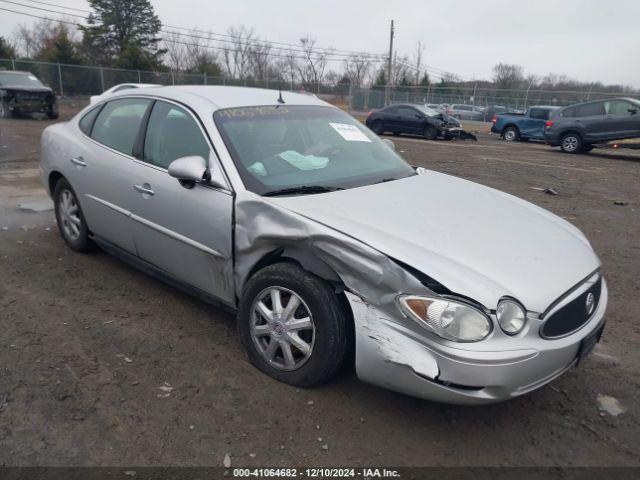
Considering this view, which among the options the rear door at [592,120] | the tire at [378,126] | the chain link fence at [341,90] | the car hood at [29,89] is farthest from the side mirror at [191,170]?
the chain link fence at [341,90]

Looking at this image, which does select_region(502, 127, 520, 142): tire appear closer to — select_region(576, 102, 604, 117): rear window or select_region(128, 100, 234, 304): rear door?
select_region(576, 102, 604, 117): rear window

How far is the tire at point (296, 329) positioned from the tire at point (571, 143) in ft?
52.4

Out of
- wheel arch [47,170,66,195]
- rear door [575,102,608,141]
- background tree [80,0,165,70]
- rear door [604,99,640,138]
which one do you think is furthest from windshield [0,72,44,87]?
background tree [80,0,165,70]

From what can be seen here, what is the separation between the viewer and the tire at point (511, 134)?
21.5 metres

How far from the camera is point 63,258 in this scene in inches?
186

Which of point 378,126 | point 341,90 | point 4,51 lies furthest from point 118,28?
point 378,126

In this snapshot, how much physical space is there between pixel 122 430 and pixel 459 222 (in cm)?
208

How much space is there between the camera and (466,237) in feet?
8.69

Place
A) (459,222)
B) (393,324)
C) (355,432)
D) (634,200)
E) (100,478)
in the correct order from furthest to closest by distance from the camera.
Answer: (634,200), (459,222), (355,432), (393,324), (100,478)

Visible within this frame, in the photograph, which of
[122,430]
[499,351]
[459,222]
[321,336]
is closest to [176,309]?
[122,430]

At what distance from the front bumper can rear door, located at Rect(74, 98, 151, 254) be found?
2194mm

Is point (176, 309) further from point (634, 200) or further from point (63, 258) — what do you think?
point (634, 200)

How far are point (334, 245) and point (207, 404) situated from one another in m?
1.11

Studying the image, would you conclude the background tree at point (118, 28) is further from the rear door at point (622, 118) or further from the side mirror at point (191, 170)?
the side mirror at point (191, 170)
